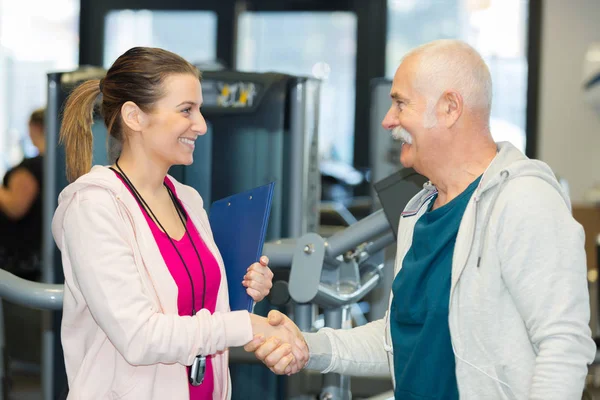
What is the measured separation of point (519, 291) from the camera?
1371 mm

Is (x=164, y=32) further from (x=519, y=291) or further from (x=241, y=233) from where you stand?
(x=519, y=291)

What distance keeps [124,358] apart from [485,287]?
0.62m

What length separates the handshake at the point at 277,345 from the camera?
1.67m

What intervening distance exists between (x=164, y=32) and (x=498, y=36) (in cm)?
253

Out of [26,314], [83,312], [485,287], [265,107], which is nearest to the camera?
[485,287]

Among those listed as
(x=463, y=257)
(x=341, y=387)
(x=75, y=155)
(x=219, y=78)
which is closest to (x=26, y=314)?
(x=219, y=78)

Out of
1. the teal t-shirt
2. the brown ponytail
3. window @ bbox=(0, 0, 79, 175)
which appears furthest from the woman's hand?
window @ bbox=(0, 0, 79, 175)

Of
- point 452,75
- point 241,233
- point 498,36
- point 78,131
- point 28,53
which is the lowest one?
point 241,233

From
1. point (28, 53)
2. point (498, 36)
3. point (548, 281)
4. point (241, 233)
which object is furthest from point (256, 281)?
point (28, 53)

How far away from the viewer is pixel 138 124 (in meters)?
1.61

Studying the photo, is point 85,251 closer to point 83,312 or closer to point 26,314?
point 83,312

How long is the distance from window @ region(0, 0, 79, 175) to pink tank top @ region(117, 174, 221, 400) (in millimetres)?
5360

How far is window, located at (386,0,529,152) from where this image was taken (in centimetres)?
616

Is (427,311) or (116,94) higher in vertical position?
(116,94)
